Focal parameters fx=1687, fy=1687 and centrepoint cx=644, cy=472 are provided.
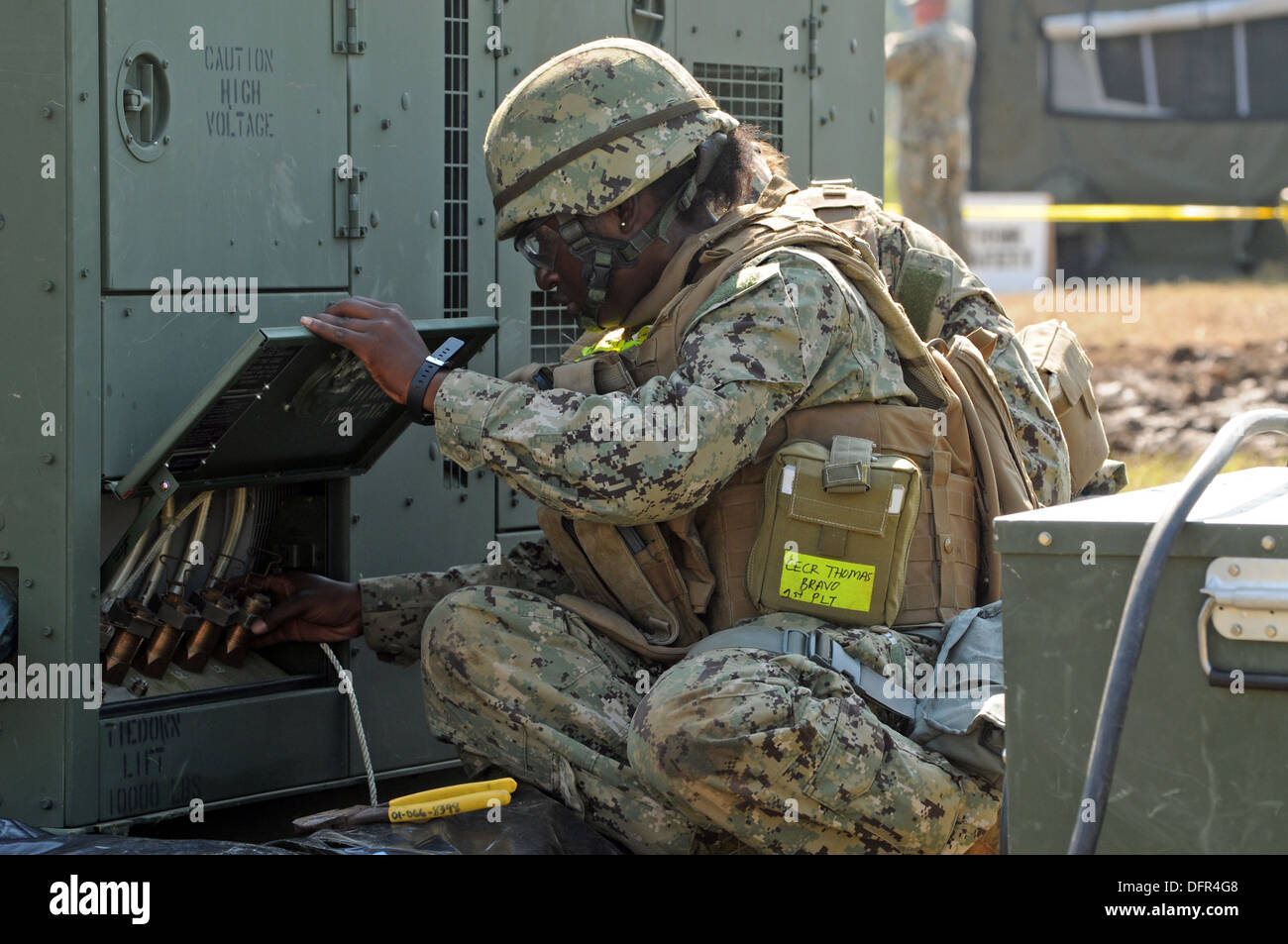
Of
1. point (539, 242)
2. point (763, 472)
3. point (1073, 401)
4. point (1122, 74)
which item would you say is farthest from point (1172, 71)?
point (763, 472)

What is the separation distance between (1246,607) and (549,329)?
8.32 ft

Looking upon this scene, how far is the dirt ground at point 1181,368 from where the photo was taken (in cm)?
866

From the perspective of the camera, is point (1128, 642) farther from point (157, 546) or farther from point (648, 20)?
point (648, 20)

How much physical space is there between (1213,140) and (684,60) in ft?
42.9

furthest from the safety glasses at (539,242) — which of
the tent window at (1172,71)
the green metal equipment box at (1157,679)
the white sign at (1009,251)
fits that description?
the tent window at (1172,71)

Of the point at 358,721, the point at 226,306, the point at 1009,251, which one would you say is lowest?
the point at 358,721

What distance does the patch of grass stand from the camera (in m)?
8.03

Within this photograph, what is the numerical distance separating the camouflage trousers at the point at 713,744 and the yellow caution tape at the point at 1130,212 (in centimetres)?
1294

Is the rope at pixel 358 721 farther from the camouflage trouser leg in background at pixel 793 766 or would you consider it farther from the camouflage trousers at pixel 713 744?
the camouflage trouser leg in background at pixel 793 766

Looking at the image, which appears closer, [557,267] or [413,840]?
[413,840]

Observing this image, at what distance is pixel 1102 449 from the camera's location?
4367 mm

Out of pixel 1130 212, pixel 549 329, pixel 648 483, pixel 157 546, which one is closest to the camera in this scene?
pixel 648 483

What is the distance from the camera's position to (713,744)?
3051 mm

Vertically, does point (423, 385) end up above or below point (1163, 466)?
above
